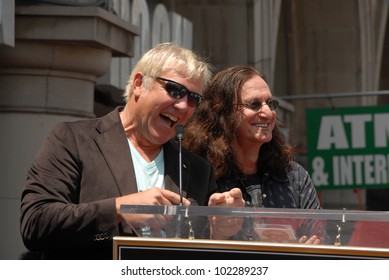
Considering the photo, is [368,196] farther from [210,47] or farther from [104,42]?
[104,42]

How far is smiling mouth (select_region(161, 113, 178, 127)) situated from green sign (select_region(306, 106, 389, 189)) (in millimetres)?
11843

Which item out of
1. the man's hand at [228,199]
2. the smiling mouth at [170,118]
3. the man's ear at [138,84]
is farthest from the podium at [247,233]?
the man's ear at [138,84]

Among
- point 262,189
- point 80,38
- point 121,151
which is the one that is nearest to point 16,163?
point 80,38

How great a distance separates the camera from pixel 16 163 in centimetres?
862

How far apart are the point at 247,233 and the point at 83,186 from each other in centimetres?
68

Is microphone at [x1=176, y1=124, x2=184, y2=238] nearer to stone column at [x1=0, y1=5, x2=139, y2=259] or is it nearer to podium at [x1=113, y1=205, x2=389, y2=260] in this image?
podium at [x1=113, y1=205, x2=389, y2=260]

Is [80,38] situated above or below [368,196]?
above

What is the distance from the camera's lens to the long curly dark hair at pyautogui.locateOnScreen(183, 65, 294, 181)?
5.09 m

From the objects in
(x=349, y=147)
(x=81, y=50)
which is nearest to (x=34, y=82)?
(x=81, y=50)

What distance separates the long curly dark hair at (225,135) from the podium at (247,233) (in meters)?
1.45

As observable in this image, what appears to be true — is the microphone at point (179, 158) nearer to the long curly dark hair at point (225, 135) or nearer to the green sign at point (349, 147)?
the long curly dark hair at point (225, 135)

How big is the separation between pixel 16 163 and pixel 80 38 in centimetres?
106

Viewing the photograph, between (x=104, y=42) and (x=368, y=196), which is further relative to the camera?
(x=368, y=196)

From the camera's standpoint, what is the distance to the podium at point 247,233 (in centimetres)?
347
